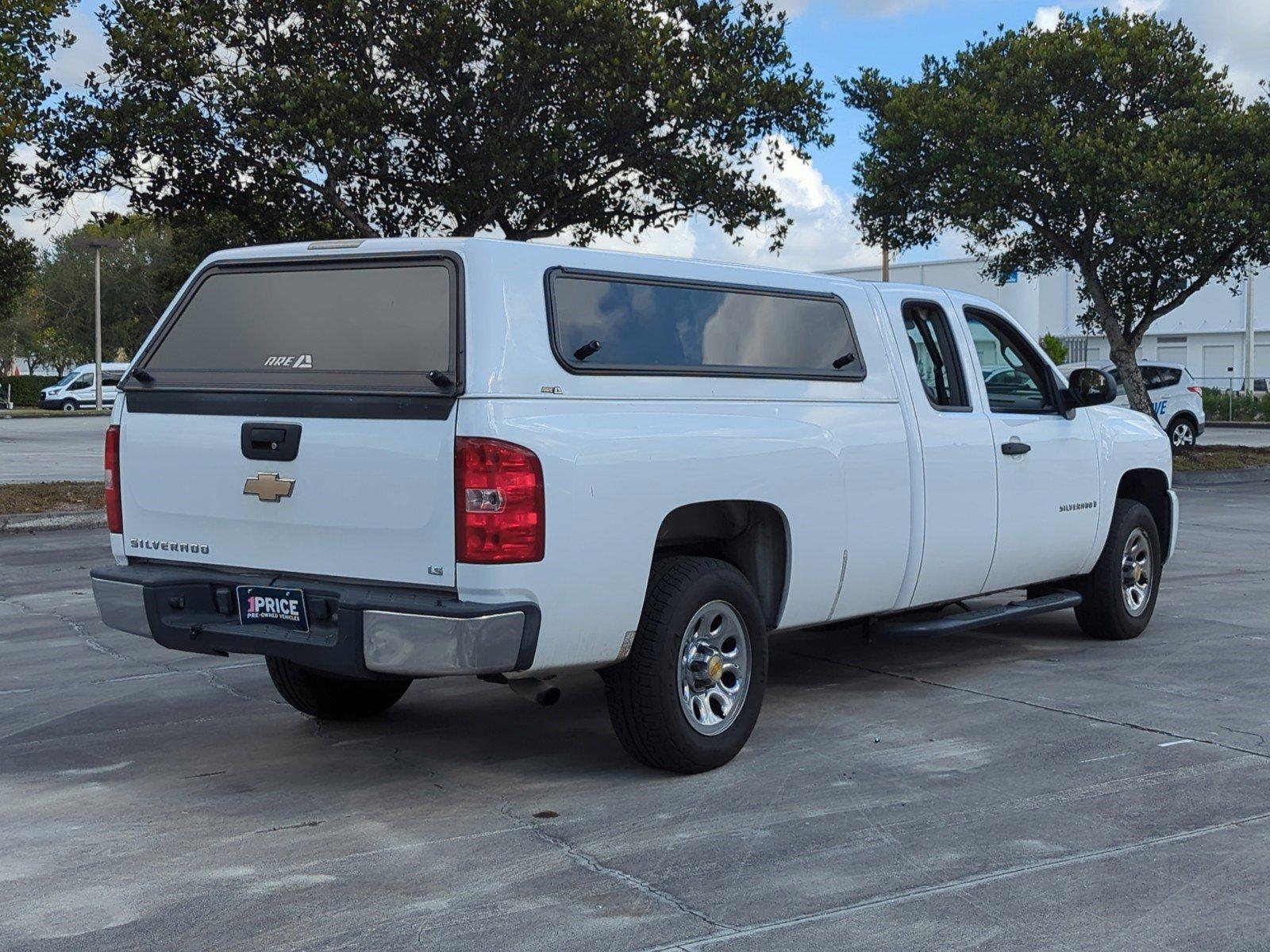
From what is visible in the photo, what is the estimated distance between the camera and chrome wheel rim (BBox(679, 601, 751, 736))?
592 centimetres

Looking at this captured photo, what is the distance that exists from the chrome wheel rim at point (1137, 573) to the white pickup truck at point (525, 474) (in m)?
2.05

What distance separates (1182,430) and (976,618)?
22.9m

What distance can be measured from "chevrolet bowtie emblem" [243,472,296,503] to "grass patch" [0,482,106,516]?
11.6 meters

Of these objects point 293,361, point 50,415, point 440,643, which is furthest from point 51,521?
point 50,415

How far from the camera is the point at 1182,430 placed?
2862cm

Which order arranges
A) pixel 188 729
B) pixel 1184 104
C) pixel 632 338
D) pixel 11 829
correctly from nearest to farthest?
pixel 11 829 < pixel 632 338 < pixel 188 729 < pixel 1184 104

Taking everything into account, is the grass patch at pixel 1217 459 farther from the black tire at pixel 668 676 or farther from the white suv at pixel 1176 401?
the black tire at pixel 668 676

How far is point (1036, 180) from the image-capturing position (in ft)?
77.9

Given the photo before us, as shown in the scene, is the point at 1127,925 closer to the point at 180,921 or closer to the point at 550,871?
the point at 550,871

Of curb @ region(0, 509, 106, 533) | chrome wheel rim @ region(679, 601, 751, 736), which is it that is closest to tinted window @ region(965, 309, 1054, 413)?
chrome wheel rim @ region(679, 601, 751, 736)

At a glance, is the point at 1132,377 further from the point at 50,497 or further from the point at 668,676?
the point at 668,676

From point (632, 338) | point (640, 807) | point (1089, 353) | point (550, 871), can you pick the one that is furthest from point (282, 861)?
point (1089, 353)

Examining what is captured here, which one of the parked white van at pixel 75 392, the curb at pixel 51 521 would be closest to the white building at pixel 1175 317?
the parked white van at pixel 75 392

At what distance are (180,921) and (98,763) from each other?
2.11 meters
